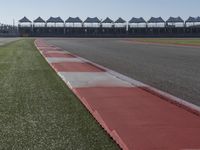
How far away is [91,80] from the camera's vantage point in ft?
33.9

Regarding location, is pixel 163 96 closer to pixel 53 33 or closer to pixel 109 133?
pixel 109 133

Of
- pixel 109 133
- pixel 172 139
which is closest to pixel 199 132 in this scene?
pixel 172 139

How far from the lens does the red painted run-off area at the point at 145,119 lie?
4.66 m

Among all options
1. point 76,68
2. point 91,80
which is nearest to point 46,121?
point 91,80

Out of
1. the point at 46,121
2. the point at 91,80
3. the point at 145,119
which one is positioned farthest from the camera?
the point at 91,80

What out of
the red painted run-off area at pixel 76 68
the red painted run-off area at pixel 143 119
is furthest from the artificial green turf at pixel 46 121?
the red painted run-off area at pixel 76 68

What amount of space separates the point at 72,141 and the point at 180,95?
4031 millimetres

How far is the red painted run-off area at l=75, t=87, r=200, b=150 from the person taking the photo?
15.3 ft

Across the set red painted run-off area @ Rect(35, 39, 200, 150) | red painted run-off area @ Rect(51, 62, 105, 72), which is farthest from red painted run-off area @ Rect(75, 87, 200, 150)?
red painted run-off area @ Rect(51, 62, 105, 72)

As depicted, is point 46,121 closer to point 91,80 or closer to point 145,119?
point 145,119

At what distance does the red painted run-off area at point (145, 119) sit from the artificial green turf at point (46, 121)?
238 millimetres

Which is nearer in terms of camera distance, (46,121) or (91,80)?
(46,121)

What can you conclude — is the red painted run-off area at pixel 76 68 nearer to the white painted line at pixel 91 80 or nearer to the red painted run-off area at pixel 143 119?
the white painted line at pixel 91 80

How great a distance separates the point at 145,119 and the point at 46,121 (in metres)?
1.31
